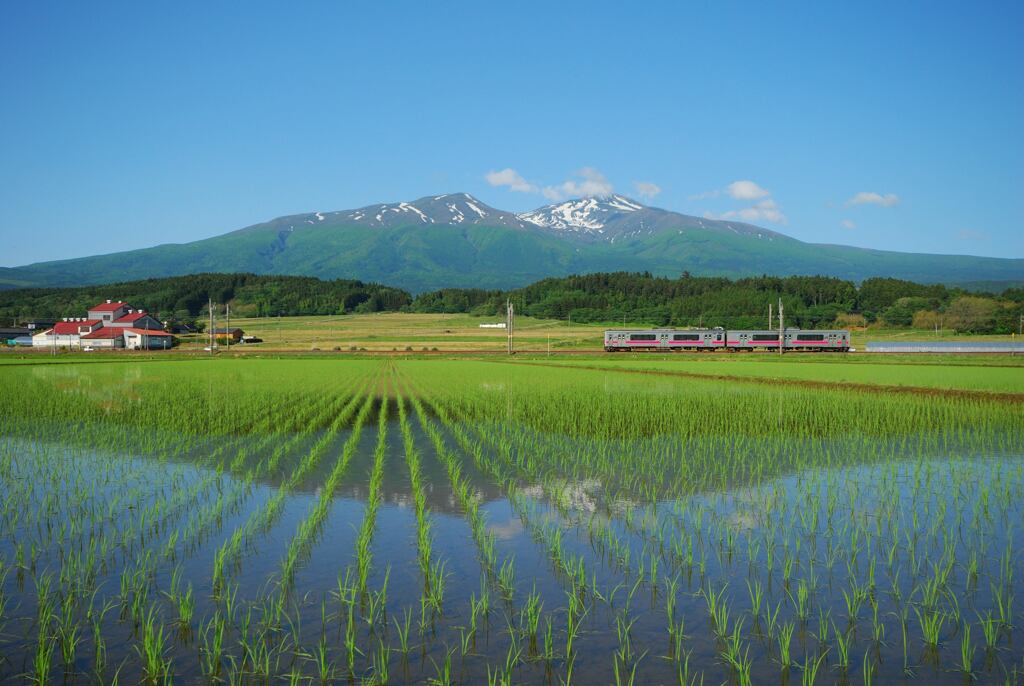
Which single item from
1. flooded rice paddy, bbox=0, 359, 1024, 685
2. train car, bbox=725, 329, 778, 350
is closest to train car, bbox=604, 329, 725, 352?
train car, bbox=725, 329, 778, 350

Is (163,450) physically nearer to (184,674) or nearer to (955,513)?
(184,674)

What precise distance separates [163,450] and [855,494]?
12018mm

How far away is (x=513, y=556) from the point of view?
7512 millimetres

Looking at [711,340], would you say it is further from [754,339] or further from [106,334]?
[106,334]

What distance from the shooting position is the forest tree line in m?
93.3

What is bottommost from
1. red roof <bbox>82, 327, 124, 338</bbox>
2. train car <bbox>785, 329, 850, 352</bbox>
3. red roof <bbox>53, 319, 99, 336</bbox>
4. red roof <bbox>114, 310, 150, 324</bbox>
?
train car <bbox>785, 329, 850, 352</bbox>

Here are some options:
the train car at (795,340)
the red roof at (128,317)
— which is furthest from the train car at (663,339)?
the red roof at (128,317)

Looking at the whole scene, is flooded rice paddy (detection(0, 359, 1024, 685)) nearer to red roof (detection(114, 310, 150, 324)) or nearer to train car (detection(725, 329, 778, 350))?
train car (detection(725, 329, 778, 350))

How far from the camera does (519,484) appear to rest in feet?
36.2

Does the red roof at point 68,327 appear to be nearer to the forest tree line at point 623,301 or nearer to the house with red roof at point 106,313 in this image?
the house with red roof at point 106,313

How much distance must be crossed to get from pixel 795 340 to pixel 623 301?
52.1m

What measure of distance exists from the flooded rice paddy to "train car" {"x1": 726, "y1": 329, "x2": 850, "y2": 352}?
176 feet

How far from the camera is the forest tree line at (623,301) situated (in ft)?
306

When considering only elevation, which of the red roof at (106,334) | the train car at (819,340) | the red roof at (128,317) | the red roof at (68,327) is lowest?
the train car at (819,340)
